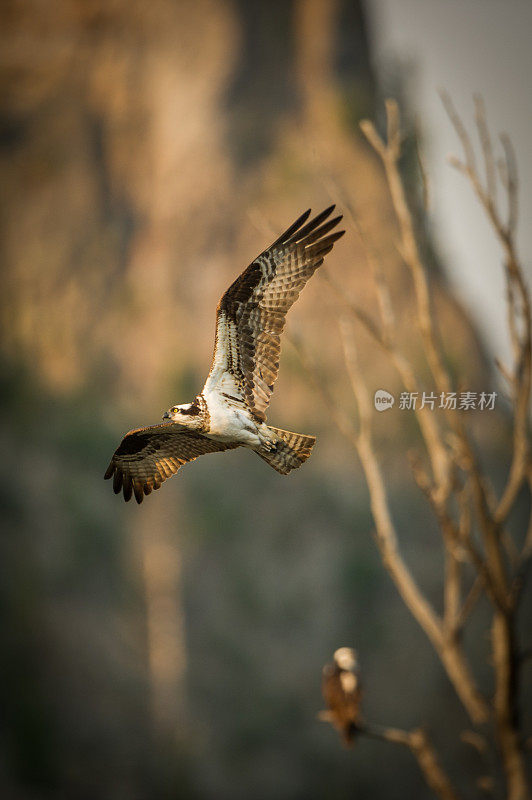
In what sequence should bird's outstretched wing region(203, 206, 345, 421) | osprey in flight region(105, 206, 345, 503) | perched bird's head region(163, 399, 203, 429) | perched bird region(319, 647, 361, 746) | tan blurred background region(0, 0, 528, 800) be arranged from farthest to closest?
tan blurred background region(0, 0, 528, 800)
perched bird region(319, 647, 361, 746)
bird's outstretched wing region(203, 206, 345, 421)
osprey in flight region(105, 206, 345, 503)
perched bird's head region(163, 399, 203, 429)

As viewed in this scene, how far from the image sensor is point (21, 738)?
10.1m

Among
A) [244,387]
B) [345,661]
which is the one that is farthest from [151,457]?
[345,661]

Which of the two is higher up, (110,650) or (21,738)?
(110,650)

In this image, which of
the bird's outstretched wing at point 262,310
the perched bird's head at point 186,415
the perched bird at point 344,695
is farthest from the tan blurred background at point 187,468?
the perched bird's head at point 186,415

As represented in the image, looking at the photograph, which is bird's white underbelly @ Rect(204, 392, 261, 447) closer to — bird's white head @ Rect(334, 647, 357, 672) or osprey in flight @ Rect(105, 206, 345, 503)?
osprey in flight @ Rect(105, 206, 345, 503)

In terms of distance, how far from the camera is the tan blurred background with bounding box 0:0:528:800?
10.2 m

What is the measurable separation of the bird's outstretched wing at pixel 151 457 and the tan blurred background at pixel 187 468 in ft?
26.4

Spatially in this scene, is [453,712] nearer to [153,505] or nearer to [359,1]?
[153,505]

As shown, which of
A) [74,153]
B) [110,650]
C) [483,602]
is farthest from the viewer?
[74,153]

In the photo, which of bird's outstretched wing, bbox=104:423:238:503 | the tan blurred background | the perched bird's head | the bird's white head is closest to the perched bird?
the bird's white head

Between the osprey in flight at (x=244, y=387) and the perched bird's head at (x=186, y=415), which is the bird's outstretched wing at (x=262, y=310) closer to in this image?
the osprey in flight at (x=244, y=387)

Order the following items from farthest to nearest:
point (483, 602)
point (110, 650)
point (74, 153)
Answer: point (74, 153) → point (110, 650) → point (483, 602)

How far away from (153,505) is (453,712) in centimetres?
546

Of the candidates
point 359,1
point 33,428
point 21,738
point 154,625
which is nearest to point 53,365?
point 33,428
